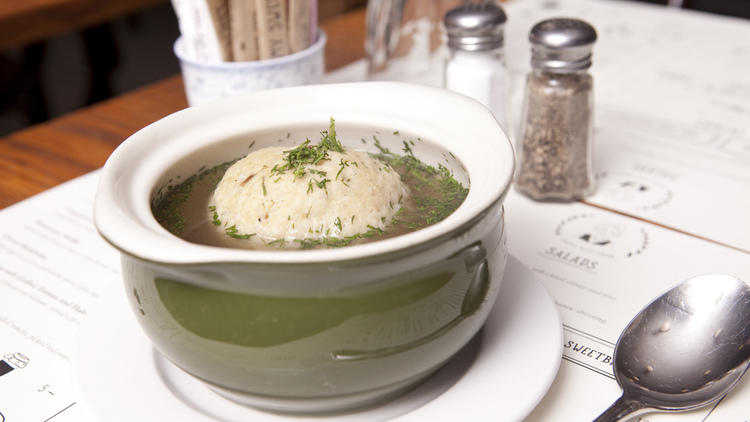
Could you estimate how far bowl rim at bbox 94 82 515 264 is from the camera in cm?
53

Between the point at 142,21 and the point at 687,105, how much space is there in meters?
2.82

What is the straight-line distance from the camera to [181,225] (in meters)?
0.72

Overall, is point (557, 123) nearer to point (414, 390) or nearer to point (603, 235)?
point (603, 235)

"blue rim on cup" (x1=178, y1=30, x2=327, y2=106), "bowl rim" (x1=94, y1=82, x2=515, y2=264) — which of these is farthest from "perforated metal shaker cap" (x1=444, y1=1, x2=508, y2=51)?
"bowl rim" (x1=94, y1=82, x2=515, y2=264)

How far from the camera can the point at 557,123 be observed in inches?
43.8

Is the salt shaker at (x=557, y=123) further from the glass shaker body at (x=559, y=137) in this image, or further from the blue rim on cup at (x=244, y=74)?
the blue rim on cup at (x=244, y=74)

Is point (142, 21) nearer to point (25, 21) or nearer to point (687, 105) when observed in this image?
point (25, 21)

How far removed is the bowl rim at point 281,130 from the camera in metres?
0.53

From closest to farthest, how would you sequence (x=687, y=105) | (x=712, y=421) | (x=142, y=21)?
(x=712, y=421)
(x=687, y=105)
(x=142, y=21)

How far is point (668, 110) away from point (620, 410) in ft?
3.09

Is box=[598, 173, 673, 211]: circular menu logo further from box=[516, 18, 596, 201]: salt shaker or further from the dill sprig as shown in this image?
the dill sprig

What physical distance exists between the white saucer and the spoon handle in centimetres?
6

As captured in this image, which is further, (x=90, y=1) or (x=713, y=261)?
(x=90, y=1)

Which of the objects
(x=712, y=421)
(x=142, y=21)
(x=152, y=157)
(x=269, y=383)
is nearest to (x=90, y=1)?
(x=142, y=21)
